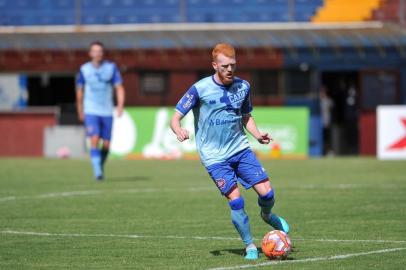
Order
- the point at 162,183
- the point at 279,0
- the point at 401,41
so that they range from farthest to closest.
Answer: the point at 279,0 → the point at 401,41 → the point at 162,183

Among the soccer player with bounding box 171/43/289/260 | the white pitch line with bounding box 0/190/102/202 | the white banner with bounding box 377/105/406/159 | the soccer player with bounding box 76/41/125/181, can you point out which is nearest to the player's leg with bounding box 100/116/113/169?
the soccer player with bounding box 76/41/125/181

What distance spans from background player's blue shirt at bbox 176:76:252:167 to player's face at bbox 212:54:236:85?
201 mm

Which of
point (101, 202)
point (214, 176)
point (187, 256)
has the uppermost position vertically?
point (214, 176)

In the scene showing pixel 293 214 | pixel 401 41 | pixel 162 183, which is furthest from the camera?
pixel 401 41

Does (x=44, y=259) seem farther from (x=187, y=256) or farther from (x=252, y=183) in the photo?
(x=252, y=183)

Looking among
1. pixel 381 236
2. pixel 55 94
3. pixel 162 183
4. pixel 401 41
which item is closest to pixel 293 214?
pixel 381 236

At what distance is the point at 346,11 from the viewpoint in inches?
1433

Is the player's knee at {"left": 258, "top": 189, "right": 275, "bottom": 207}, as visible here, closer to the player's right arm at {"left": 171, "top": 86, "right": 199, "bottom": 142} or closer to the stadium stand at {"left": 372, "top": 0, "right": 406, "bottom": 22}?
the player's right arm at {"left": 171, "top": 86, "right": 199, "bottom": 142}

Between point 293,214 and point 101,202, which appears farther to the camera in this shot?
point 101,202

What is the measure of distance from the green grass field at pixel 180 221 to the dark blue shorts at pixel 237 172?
A: 2.23ft

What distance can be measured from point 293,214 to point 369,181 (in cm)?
627

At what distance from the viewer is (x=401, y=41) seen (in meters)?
34.0

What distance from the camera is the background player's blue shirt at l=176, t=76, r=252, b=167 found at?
9.72m

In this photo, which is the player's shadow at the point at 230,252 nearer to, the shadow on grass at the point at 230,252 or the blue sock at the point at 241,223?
the shadow on grass at the point at 230,252
